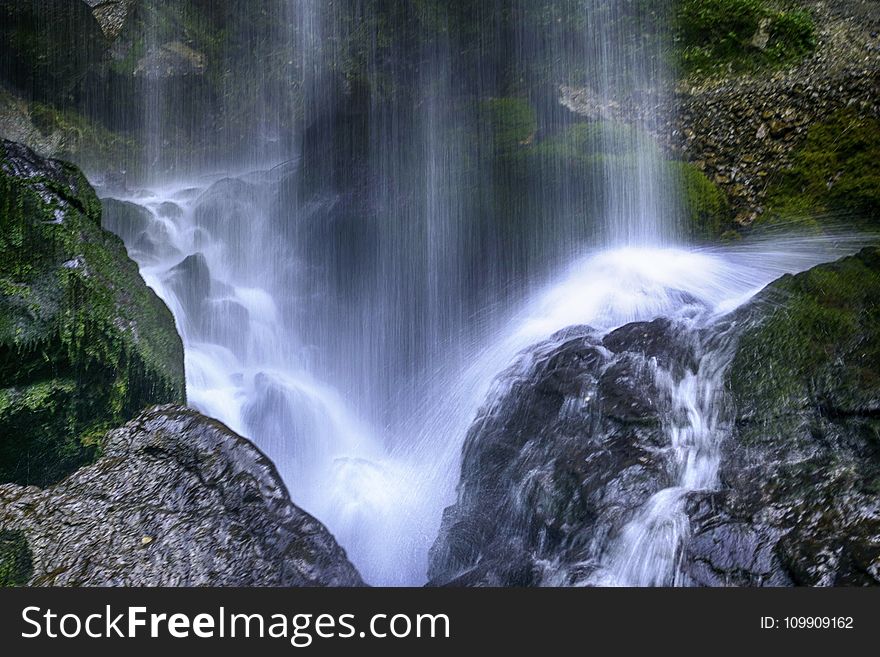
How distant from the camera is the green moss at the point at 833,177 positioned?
8070 mm

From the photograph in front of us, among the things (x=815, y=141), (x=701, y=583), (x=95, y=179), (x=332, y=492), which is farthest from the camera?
(x=95, y=179)

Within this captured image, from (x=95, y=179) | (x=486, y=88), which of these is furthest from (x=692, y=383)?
(x=95, y=179)

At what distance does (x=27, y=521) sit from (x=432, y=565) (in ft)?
10.1

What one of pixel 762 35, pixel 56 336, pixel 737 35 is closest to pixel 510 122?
pixel 737 35

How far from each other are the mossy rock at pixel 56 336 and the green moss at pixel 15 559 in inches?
19.7

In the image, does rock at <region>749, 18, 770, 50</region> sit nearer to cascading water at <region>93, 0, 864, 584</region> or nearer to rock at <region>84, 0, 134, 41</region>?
cascading water at <region>93, 0, 864, 584</region>

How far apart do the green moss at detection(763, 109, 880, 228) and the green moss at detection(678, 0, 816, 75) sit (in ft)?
4.17

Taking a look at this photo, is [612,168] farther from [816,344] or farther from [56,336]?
[56,336]

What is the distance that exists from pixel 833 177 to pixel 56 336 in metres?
7.99

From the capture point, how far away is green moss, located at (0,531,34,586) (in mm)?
4996

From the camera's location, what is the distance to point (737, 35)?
9.59m

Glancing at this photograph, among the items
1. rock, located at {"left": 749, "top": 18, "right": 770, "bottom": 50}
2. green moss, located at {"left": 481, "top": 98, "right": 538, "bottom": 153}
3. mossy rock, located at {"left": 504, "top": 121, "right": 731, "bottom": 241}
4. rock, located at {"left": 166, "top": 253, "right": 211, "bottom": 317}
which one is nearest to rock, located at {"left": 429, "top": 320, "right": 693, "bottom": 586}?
mossy rock, located at {"left": 504, "top": 121, "right": 731, "bottom": 241}

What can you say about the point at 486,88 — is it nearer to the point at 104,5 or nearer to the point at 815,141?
the point at 815,141

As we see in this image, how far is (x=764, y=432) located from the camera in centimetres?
541
